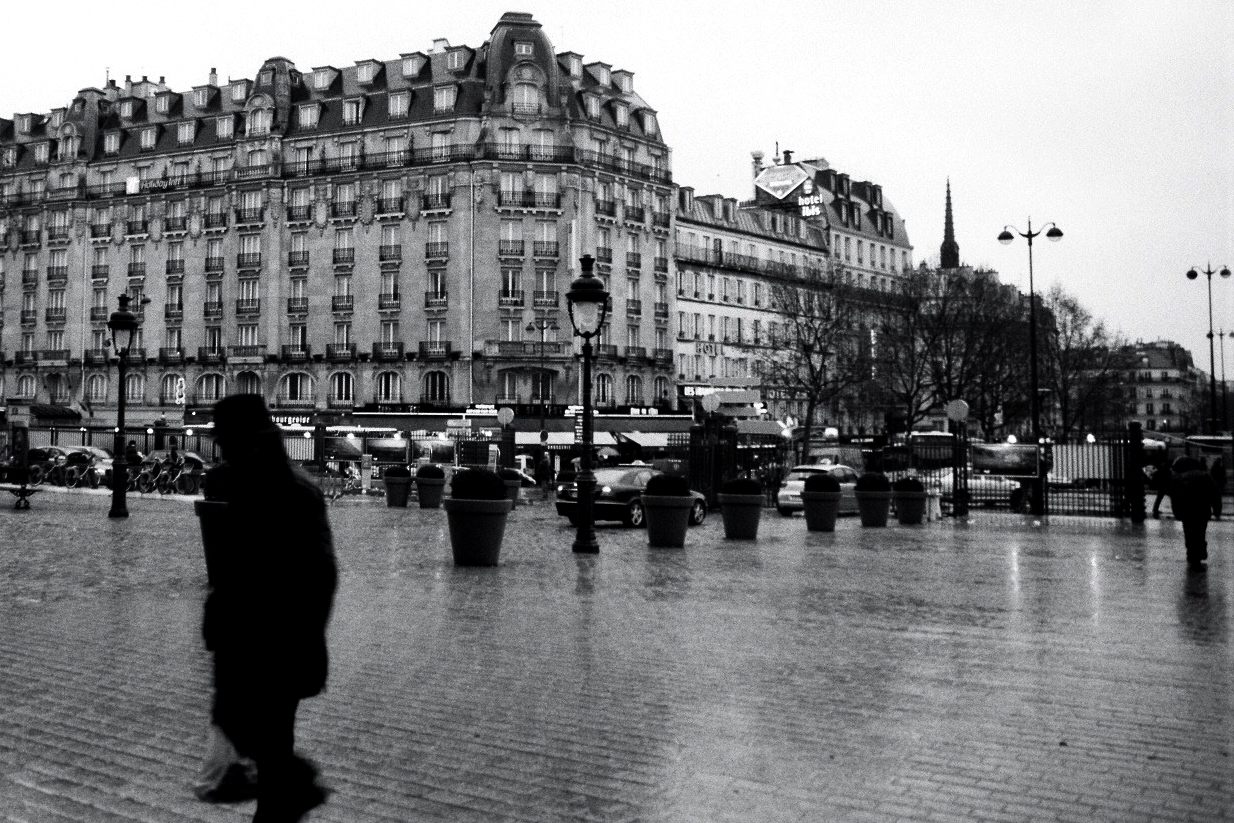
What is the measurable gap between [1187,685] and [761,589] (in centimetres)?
626

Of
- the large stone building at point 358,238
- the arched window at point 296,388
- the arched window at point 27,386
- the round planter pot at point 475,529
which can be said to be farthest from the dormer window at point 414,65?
the round planter pot at point 475,529

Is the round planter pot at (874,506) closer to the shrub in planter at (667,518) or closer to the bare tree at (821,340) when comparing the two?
the shrub in planter at (667,518)

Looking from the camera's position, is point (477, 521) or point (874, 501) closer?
point (477, 521)

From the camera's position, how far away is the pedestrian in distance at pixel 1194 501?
17.5 meters

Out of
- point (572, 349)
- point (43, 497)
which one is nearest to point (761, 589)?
point (43, 497)

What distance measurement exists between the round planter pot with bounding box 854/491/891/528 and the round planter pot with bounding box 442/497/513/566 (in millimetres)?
12988

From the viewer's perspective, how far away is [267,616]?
16.0 ft

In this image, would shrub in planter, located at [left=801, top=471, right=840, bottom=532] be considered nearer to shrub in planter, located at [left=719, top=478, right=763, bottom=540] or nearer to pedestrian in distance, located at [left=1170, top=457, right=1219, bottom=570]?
shrub in planter, located at [left=719, top=478, right=763, bottom=540]

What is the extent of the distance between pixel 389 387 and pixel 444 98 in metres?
16.8

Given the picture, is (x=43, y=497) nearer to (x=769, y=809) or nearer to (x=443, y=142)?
(x=769, y=809)

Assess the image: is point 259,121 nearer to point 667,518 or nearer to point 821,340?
point 821,340

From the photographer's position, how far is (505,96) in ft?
235

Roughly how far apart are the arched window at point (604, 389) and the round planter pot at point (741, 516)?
4936cm

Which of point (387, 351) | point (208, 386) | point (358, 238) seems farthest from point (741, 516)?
point (208, 386)
